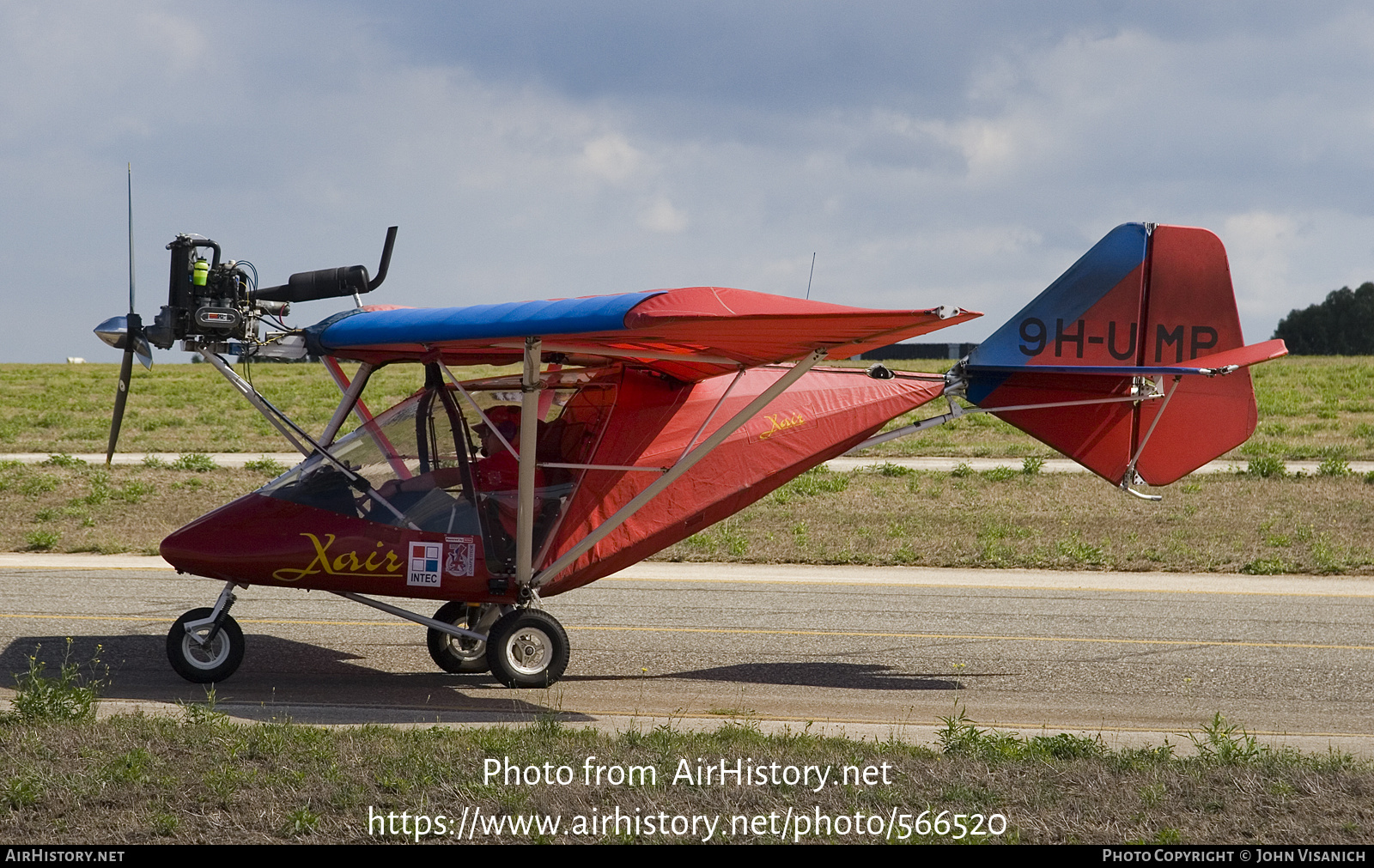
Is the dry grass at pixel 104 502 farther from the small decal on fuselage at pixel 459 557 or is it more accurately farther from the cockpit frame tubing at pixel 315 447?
the small decal on fuselage at pixel 459 557

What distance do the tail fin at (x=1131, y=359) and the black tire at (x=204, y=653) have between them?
252 inches

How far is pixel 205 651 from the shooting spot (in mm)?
8539

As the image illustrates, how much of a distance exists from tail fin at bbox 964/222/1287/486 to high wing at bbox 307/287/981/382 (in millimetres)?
2590

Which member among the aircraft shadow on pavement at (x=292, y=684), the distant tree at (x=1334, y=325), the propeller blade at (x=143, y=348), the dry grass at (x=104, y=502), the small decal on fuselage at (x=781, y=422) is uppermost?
the distant tree at (x=1334, y=325)

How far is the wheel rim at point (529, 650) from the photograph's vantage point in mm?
8477

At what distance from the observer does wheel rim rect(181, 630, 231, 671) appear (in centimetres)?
849

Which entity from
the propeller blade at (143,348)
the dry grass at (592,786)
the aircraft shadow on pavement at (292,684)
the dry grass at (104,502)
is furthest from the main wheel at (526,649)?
the dry grass at (104,502)

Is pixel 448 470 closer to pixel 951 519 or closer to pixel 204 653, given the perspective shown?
pixel 204 653

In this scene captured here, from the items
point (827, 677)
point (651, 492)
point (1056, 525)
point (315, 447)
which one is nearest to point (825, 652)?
point (827, 677)

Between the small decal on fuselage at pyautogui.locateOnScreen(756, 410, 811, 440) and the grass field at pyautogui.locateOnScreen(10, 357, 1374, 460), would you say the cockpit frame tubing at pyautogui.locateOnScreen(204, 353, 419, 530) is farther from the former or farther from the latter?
the grass field at pyautogui.locateOnScreen(10, 357, 1374, 460)

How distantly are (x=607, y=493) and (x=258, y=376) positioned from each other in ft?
137

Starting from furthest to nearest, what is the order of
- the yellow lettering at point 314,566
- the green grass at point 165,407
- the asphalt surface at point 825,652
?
the green grass at point 165,407, the yellow lettering at point 314,566, the asphalt surface at point 825,652

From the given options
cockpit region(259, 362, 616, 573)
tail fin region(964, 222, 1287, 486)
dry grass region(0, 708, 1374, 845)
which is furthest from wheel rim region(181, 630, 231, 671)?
tail fin region(964, 222, 1287, 486)
